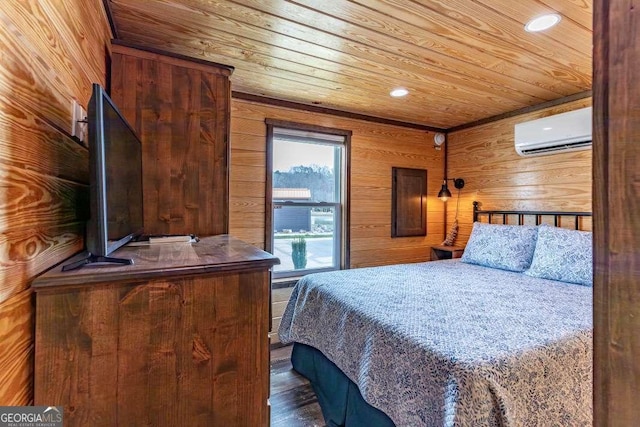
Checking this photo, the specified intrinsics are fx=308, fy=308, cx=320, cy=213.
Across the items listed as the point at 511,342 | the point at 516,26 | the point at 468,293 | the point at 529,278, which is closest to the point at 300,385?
the point at 468,293

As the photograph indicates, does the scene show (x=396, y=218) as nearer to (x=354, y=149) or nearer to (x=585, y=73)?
(x=354, y=149)

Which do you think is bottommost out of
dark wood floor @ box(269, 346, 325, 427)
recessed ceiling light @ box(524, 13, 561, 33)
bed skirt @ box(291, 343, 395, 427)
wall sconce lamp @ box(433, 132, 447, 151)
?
dark wood floor @ box(269, 346, 325, 427)

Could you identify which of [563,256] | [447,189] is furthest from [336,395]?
[447,189]

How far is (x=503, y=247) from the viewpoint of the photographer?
2822 mm

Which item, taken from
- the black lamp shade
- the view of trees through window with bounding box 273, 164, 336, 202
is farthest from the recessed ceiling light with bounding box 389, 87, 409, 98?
the black lamp shade

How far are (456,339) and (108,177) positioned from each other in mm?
1454

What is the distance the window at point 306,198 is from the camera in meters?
3.02

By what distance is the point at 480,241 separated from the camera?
303 centimetres

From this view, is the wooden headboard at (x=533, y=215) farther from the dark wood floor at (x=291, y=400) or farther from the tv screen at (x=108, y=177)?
the tv screen at (x=108, y=177)

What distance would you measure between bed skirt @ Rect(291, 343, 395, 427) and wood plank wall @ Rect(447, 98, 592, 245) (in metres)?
2.45

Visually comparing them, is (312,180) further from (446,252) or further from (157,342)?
(157,342)

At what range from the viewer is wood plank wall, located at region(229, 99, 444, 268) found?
2811mm

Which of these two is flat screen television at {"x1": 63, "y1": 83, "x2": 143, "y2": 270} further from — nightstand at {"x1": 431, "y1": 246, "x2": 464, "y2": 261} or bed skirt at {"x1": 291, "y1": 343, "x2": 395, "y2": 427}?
nightstand at {"x1": 431, "y1": 246, "x2": 464, "y2": 261}

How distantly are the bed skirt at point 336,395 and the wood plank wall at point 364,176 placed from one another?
115 cm
